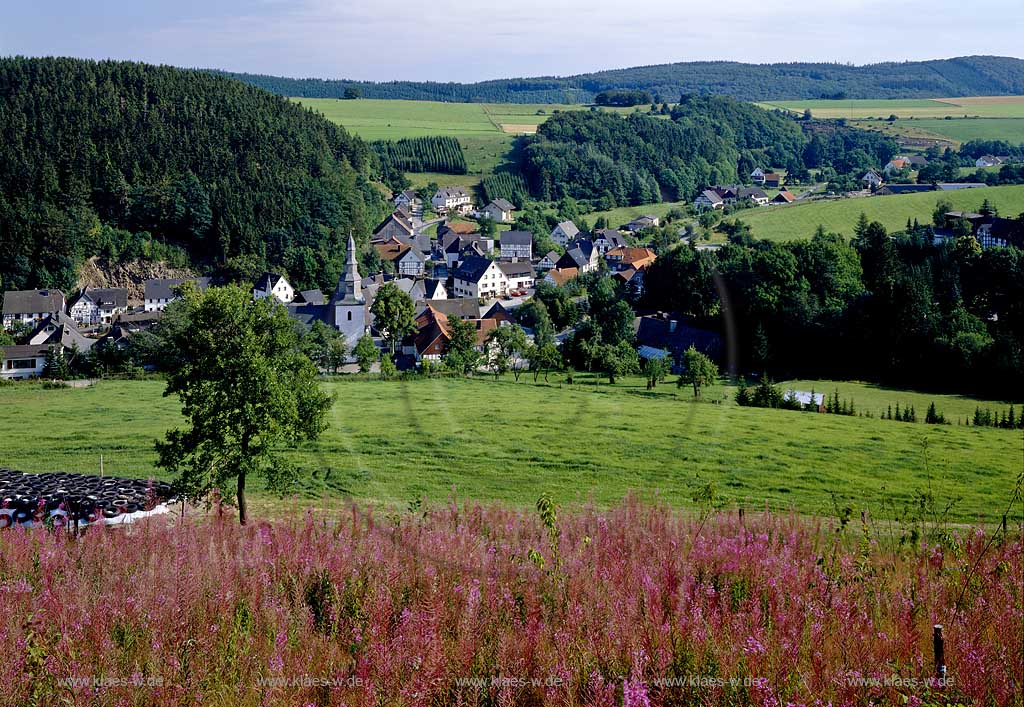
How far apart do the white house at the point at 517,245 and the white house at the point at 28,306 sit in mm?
34415

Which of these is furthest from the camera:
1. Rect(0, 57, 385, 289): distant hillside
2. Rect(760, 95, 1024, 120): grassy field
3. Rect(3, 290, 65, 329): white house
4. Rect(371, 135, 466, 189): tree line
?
Rect(760, 95, 1024, 120): grassy field

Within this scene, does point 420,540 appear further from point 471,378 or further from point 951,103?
point 951,103

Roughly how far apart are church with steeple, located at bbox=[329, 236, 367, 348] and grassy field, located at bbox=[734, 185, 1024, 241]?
2941cm

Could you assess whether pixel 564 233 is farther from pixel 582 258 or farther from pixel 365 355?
pixel 365 355

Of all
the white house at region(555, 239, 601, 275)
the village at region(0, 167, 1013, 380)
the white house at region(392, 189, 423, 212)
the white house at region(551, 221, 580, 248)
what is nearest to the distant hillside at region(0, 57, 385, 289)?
the village at region(0, 167, 1013, 380)

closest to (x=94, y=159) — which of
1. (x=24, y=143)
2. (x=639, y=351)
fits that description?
(x=24, y=143)

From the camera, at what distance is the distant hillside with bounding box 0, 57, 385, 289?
203ft

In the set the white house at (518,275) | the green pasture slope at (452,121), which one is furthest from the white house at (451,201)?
the white house at (518,275)

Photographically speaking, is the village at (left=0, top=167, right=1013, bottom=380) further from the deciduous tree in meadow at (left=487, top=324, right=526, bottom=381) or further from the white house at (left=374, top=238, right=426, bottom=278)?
the deciduous tree in meadow at (left=487, top=324, right=526, bottom=381)

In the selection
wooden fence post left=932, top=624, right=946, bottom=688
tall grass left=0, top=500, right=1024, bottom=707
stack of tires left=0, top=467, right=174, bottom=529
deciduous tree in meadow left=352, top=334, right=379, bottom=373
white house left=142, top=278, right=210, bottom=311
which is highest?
wooden fence post left=932, top=624, right=946, bottom=688

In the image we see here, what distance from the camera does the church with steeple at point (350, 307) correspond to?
42.7 meters

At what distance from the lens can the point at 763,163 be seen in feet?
365

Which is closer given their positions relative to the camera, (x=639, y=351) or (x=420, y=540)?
(x=420, y=540)

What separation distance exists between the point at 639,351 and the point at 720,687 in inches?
1354
